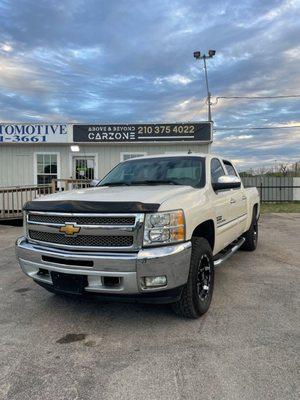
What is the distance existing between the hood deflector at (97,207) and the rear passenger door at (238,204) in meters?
2.50

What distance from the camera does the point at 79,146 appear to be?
16.5 meters

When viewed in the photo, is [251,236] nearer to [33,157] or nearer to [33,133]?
[33,133]

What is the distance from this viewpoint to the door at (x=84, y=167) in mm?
16797

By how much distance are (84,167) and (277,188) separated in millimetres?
11262

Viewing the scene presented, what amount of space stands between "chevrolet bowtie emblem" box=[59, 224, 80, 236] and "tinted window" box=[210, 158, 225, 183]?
2140 mm

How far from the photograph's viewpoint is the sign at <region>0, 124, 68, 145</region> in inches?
632

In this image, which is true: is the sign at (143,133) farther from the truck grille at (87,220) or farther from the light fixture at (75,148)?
the truck grille at (87,220)

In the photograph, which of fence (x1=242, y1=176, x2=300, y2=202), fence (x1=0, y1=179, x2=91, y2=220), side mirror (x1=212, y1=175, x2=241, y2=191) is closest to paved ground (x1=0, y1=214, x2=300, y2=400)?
side mirror (x1=212, y1=175, x2=241, y2=191)

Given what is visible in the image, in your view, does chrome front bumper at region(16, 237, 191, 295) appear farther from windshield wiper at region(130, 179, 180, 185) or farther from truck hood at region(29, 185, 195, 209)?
windshield wiper at region(130, 179, 180, 185)

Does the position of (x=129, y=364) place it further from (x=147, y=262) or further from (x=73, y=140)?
(x=73, y=140)

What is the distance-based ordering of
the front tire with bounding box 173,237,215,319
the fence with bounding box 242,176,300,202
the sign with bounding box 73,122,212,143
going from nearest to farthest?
the front tire with bounding box 173,237,215,319
the sign with bounding box 73,122,212,143
the fence with bounding box 242,176,300,202

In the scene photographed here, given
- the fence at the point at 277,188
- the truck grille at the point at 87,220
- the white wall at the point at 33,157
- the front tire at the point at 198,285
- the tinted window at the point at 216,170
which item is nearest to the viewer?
the truck grille at the point at 87,220

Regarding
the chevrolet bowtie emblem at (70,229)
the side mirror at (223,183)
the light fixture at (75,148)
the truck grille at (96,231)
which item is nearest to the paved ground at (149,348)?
the truck grille at (96,231)

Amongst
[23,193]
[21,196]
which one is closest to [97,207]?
[21,196]
